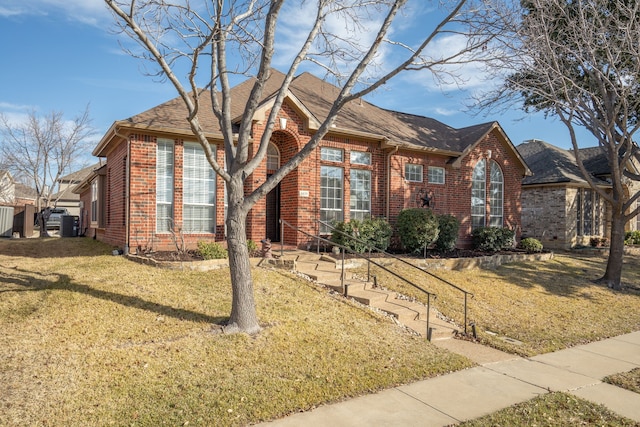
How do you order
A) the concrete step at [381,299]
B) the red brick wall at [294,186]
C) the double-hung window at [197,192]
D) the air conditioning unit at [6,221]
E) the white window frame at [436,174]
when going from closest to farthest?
the concrete step at [381,299]
the red brick wall at [294,186]
the double-hung window at [197,192]
the white window frame at [436,174]
the air conditioning unit at [6,221]

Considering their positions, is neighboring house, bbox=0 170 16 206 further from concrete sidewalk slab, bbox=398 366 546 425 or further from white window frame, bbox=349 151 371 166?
concrete sidewalk slab, bbox=398 366 546 425

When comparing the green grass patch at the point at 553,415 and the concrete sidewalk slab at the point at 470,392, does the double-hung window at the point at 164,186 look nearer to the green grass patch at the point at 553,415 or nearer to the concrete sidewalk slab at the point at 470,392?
the concrete sidewalk slab at the point at 470,392

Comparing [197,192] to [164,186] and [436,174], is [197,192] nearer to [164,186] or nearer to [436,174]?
[164,186]

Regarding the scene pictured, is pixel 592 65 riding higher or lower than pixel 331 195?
higher

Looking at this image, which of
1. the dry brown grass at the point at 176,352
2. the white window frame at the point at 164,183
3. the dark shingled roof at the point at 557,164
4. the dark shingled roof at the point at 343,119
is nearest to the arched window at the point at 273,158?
the dark shingled roof at the point at 343,119

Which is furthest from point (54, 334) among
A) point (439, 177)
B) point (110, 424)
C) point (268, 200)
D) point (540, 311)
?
point (439, 177)

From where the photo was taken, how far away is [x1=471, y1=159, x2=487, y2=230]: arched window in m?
17.1

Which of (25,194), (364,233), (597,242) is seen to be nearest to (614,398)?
(364,233)

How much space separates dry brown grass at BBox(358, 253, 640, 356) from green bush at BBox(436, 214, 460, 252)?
5.04ft

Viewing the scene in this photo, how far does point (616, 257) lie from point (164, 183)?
13548mm

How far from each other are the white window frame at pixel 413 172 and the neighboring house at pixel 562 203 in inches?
390

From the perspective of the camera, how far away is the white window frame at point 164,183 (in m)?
11.2

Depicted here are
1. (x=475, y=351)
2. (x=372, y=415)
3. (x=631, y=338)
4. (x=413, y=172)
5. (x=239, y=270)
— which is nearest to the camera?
(x=372, y=415)

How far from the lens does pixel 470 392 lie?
5402 millimetres
